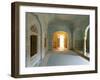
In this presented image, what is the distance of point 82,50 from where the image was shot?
2.31m

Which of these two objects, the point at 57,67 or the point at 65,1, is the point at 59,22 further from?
the point at 57,67

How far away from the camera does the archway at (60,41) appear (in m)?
2.21

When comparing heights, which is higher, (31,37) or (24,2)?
(24,2)

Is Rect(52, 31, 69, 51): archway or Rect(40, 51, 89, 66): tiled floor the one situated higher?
Rect(52, 31, 69, 51): archway

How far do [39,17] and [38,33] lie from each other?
0.53 feet

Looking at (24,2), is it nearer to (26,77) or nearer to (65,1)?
(65,1)

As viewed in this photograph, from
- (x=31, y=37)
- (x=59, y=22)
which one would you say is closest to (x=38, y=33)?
(x=31, y=37)

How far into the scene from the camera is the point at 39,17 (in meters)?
2.15

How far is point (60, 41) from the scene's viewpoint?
88.4 inches

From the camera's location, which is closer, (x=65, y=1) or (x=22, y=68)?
(x=22, y=68)

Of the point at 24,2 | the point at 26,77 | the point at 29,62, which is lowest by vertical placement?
the point at 26,77

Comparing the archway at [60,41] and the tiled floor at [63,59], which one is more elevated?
the archway at [60,41]

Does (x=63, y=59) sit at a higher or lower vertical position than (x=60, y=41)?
lower

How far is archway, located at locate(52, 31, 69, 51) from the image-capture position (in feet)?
7.25
